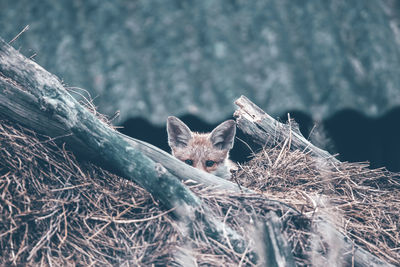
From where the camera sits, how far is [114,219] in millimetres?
2029

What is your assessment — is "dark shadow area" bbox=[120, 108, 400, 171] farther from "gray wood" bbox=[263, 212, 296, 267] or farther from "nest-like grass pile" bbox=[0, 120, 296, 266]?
"gray wood" bbox=[263, 212, 296, 267]

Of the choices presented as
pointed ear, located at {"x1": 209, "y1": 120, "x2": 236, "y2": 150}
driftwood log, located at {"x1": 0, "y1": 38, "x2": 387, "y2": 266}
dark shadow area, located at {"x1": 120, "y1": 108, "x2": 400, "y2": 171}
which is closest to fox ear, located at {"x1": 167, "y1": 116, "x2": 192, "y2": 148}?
pointed ear, located at {"x1": 209, "y1": 120, "x2": 236, "y2": 150}

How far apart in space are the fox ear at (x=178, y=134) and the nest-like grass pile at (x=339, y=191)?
855mm

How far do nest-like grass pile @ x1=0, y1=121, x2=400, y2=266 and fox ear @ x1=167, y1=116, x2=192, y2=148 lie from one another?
154 cm

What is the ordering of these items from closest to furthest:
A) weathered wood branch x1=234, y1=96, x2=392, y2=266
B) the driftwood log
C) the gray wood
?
the gray wood < the driftwood log < weathered wood branch x1=234, y1=96, x2=392, y2=266

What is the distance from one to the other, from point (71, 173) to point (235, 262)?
1150mm

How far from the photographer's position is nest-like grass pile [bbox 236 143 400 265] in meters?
2.26

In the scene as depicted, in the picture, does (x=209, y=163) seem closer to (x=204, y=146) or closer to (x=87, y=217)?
(x=204, y=146)

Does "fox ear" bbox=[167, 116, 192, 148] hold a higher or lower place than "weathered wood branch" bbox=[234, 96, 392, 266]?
lower

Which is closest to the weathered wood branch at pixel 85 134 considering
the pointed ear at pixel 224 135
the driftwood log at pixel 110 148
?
the driftwood log at pixel 110 148

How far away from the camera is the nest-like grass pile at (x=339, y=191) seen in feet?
7.41

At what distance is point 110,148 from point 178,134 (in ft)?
6.18

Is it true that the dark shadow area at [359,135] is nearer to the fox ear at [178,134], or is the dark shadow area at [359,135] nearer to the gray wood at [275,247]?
the fox ear at [178,134]

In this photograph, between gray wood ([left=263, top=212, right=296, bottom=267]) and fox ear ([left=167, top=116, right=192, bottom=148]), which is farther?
fox ear ([left=167, top=116, right=192, bottom=148])
